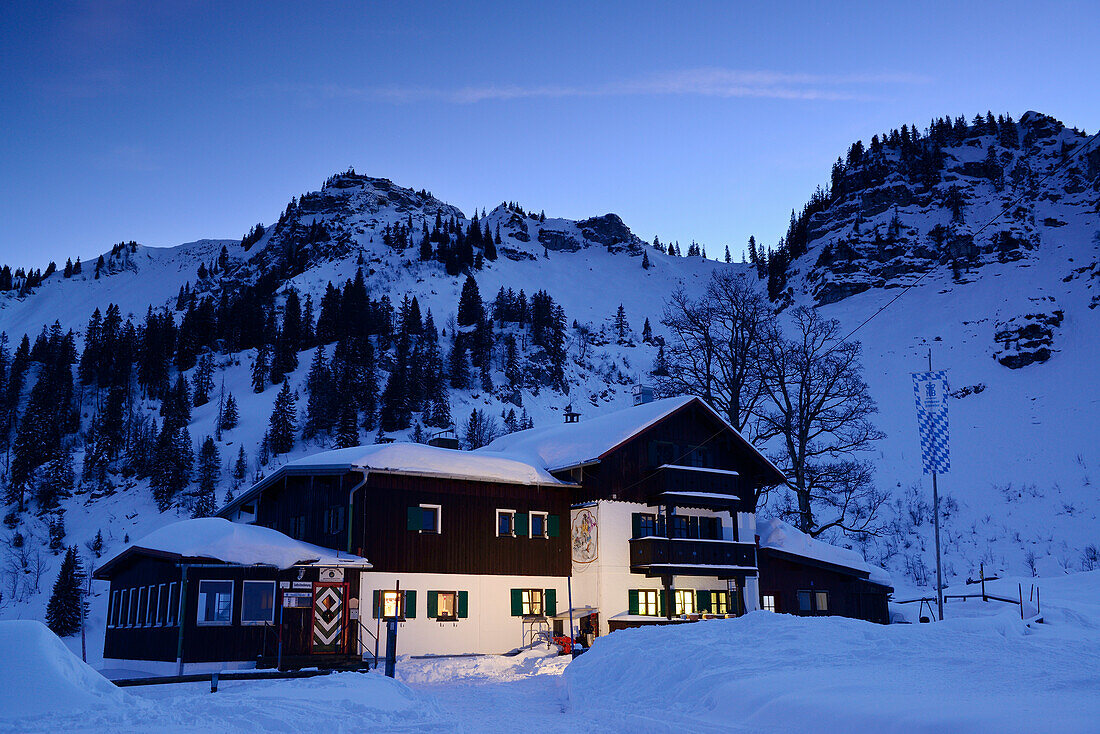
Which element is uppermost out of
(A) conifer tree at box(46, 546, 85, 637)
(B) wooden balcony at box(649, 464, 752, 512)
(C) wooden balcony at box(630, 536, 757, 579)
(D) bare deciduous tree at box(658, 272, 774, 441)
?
(D) bare deciduous tree at box(658, 272, 774, 441)

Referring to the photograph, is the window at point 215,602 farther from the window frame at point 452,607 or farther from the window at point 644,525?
the window at point 644,525

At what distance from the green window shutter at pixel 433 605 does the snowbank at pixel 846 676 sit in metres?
11.5

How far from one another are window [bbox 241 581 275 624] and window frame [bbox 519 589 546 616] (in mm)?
9558

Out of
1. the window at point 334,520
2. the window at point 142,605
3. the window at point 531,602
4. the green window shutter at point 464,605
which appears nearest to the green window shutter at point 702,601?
the window at point 531,602

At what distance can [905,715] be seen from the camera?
10102 millimetres

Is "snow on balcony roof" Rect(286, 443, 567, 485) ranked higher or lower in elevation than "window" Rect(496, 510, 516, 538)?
higher

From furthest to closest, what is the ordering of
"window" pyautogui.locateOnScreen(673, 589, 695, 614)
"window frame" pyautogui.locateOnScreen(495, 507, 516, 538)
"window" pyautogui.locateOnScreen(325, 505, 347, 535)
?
"window" pyautogui.locateOnScreen(673, 589, 695, 614)
"window frame" pyautogui.locateOnScreen(495, 507, 516, 538)
"window" pyautogui.locateOnScreen(325, 505, 347, 535)

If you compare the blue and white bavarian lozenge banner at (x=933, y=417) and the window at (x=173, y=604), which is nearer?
the window at (x=173, y=604)

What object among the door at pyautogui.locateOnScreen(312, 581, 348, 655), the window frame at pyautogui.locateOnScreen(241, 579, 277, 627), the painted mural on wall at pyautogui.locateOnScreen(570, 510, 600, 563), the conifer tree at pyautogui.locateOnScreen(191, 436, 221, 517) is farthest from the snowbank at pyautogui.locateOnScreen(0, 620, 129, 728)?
the conifer tree at pyautogui.locateOnScreen(191, 436, 221, 517)

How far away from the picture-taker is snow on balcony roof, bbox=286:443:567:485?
103 feet

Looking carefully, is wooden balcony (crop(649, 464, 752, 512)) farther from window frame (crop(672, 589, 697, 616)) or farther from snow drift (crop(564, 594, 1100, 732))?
snow drift (crop(564, 594, 1100, 732))

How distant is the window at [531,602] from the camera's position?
34.0m

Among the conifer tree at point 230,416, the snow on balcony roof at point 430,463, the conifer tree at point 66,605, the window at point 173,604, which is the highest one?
the conifer tree at point 230,416

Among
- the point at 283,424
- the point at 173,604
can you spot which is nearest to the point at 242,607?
the point at 173,604
